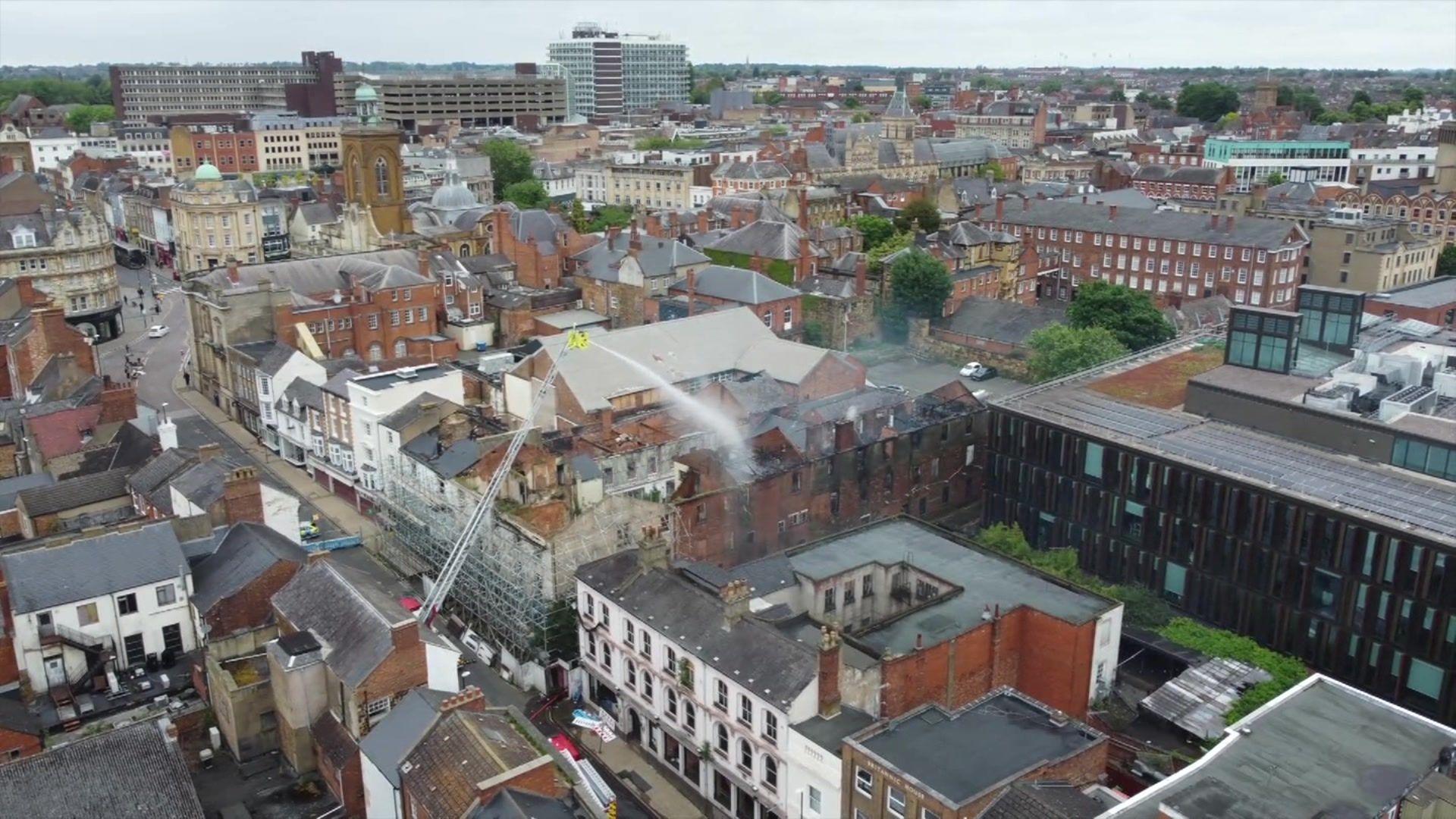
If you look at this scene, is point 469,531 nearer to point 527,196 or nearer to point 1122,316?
point 1122,316

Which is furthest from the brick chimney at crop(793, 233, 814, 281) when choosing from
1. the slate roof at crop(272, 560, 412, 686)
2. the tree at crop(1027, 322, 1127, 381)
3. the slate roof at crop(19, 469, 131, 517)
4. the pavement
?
the slate roof at crop(272, 560, 412, 686)

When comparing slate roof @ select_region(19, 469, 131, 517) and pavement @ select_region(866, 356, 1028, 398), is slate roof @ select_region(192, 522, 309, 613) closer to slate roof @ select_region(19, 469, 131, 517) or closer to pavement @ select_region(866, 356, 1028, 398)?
slate roof @ select_region(19, 469, 131, 517)

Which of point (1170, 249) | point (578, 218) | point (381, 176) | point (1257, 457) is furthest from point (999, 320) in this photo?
point (578, 218)

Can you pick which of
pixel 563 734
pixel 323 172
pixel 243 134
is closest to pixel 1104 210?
pixel 563 734

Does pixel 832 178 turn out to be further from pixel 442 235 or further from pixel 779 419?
pixel 779 419

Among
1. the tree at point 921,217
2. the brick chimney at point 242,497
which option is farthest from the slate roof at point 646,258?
the brick chimney at point 242,497

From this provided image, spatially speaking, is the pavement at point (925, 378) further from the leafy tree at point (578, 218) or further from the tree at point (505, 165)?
the tree at point (505, 165)
